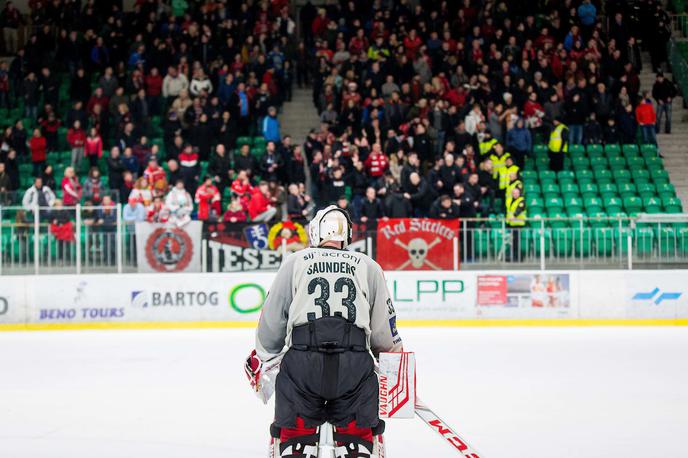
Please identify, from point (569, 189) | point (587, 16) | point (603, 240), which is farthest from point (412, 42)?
point (603, 240)

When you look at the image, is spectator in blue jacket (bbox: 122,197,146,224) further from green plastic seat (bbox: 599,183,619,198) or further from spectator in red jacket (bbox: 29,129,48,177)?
green plastic seat (bbox: 599,183,619,198)

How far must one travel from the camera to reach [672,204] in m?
18.0

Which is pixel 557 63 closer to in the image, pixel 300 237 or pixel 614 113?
pixel 614 113

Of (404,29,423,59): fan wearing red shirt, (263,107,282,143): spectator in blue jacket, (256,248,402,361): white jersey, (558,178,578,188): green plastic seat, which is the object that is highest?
(404,29,423,59): fan wearing red shirt

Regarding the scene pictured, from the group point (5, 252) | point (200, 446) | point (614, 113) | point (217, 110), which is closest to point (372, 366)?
point (200, 446)

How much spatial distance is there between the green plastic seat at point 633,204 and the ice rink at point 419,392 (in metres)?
4.07

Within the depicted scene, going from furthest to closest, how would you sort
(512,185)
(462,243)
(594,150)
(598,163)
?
(594,150)
(598,163)
(512,185)
(462,243)

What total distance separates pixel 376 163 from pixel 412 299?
294cm

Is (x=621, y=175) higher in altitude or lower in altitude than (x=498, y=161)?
lower

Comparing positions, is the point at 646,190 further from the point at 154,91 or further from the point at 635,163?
the point at 154,91

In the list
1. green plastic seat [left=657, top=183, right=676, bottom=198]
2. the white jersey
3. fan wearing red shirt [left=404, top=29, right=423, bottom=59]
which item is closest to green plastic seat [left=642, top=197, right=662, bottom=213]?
green plastic seat [left=657, top=183, right=676, bottom=198]

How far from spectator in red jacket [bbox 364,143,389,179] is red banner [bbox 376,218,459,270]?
2.07 m

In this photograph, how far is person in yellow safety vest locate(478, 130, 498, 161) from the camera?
18.3 m

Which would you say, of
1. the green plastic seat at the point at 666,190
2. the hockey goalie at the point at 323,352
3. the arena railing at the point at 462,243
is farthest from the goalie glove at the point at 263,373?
the green plastic seat at the point at 666,190
